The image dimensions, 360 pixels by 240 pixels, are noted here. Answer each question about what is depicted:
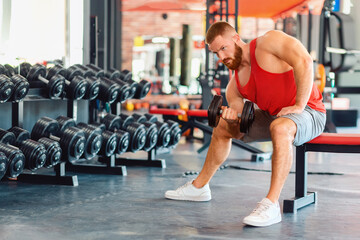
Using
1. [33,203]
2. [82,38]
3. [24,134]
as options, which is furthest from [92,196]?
[82,38]

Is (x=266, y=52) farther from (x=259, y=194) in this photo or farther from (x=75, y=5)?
(x=75, y=5)

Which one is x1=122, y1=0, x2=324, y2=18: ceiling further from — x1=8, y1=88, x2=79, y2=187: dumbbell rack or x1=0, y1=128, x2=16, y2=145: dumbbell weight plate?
x1=0, y1=128, x2=16, y2=145: dumbbell weight plate

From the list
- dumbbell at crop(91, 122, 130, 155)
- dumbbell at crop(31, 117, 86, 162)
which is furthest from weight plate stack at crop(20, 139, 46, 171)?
dumbbell at crop(91, 122, 130, 155)

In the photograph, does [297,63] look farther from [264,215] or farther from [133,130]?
[133,130]

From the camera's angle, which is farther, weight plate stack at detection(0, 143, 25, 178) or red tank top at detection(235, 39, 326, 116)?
weight plate stack at detection(0, 143, 25, 178)

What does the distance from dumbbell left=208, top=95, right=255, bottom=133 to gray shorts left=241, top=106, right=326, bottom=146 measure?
124 millimetres

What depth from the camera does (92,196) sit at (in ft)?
10.7

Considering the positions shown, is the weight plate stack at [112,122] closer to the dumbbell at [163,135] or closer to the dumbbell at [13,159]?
the dumbbell at [163,135]

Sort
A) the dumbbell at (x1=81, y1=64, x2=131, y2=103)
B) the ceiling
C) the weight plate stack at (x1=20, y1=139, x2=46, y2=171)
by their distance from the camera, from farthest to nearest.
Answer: the ceiling → the dumbbell at (x1=81, y1=64, x2=131, y2=103) → the weight plate stack at (x1=20, y1=139, x2=46, y2=171)

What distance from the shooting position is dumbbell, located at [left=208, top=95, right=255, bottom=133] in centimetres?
273

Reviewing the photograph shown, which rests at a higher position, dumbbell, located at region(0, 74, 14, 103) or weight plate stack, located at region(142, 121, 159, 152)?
dumbbell, located at region(0, 74, 14, 103)

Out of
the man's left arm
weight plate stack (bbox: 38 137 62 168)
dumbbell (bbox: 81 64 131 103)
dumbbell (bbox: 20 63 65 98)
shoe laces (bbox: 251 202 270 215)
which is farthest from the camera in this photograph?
dumbbell (bbox: 81 64 131 103)

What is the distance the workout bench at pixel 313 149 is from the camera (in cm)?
285

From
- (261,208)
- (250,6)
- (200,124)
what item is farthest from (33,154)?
(250,6)
